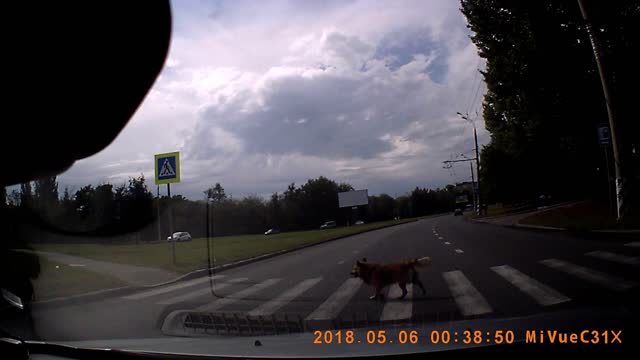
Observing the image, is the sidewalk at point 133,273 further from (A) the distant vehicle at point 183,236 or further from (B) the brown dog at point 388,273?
(A) the distant vehicle at point 183,236

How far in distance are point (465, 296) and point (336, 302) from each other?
198 cm

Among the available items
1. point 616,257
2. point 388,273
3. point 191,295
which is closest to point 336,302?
point 388,273

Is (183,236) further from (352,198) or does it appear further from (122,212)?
(352,198)

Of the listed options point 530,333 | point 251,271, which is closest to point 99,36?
point 530,333

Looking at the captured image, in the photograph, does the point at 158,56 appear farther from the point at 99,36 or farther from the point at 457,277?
the point at 457,277

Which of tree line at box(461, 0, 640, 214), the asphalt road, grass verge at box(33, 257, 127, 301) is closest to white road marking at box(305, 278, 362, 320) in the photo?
the asphalt road

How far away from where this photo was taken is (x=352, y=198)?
8575 centimetres

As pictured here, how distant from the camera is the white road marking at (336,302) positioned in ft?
23.5

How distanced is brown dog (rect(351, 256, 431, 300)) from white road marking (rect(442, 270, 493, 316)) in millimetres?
735

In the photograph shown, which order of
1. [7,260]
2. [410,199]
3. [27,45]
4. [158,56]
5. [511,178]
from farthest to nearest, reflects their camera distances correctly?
[410,199] → [511,178] → [7,260] → [158,56] → [27,45]

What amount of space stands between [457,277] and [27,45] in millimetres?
8270

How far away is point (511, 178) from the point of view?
53.3 metres

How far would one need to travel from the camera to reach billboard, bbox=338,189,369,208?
85.0 m

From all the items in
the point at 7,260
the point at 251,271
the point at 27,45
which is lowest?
the point at 251,271
